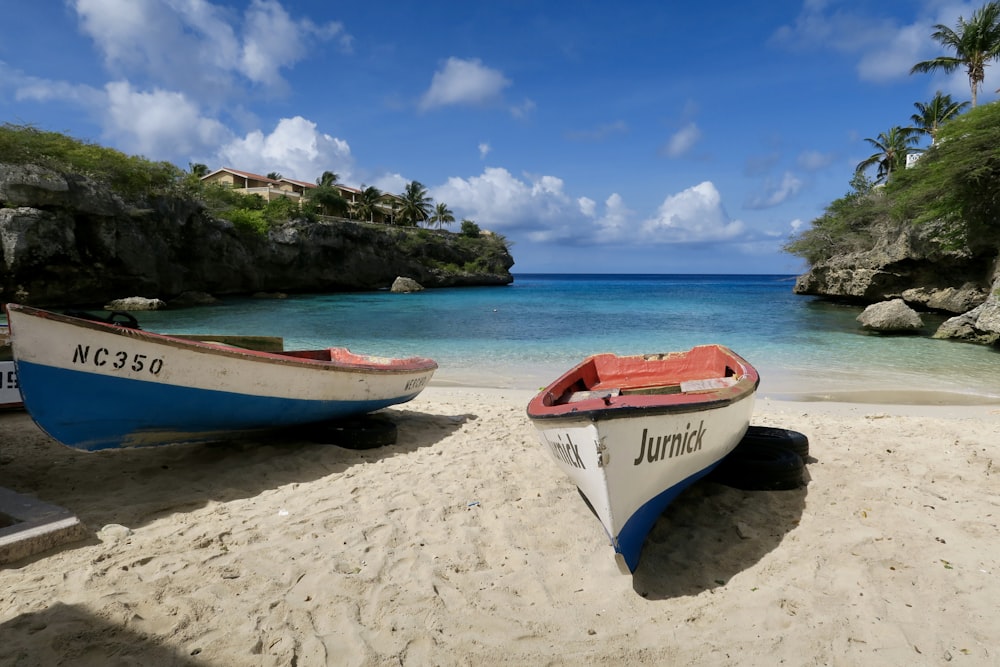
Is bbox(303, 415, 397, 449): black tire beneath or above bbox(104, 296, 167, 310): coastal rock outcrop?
above

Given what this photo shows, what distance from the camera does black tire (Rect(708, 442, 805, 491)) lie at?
4.75 meters

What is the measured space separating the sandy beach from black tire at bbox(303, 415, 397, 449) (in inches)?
13.4

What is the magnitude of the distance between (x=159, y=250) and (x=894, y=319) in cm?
4075

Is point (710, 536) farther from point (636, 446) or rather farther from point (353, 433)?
point (353, 433)

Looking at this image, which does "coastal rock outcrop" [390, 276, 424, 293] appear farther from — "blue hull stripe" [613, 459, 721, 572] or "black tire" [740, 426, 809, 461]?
"blue hull stripe" [613, 459, 721, 572]

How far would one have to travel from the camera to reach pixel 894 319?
19422 mm

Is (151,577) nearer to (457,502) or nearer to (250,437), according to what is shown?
(457,502)

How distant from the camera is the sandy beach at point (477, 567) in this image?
2.80 m

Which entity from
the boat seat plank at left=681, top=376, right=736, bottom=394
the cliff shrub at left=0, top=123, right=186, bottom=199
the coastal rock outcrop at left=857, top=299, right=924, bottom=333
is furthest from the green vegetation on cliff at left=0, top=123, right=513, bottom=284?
the coastal rock outcrop at left=857, top=299, right=924, bottom=333

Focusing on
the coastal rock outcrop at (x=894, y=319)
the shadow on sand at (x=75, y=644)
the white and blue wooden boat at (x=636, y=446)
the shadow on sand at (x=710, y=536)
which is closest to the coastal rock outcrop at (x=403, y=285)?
the coastal rock outcrop at (x=894, y=319)

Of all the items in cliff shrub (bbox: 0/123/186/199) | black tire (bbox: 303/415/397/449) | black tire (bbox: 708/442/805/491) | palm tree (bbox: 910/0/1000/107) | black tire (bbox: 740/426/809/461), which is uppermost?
palm tree (bbox: 910/0/1000/107)

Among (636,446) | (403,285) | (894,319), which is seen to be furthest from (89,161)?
(894,319)

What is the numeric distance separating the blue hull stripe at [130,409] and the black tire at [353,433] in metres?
0.61

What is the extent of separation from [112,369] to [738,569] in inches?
199
